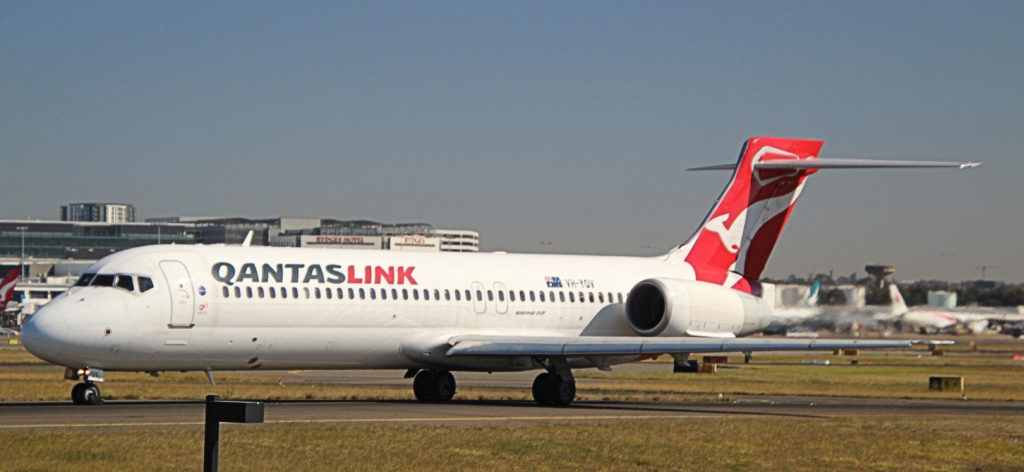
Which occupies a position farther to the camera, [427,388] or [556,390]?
[427,388]

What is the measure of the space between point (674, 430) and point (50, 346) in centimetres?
1202

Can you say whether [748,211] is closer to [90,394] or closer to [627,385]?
[627,385]

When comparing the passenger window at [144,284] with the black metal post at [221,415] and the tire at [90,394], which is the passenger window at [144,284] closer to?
the tire at [90,394]

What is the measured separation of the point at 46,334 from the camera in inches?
1051

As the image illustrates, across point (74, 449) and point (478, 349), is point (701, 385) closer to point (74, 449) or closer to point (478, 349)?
point (478, 349)

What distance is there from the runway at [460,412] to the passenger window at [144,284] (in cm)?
237

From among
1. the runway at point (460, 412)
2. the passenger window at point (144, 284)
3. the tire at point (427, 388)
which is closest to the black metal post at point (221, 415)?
the runway at point (460, 412)

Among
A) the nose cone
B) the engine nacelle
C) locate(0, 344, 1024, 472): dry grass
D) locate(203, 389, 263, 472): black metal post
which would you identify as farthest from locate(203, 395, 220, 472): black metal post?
the engine nacelle

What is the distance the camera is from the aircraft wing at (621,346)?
1186 inches

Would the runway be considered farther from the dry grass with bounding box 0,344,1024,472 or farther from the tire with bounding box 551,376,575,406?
the dry grass with bounding box 0,344,1024,472

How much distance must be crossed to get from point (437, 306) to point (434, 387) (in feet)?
7.02

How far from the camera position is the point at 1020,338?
120250 mm

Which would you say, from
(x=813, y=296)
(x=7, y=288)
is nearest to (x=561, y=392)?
(x=813, y=296)

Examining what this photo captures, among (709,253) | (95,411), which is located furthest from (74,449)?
(709,253)
